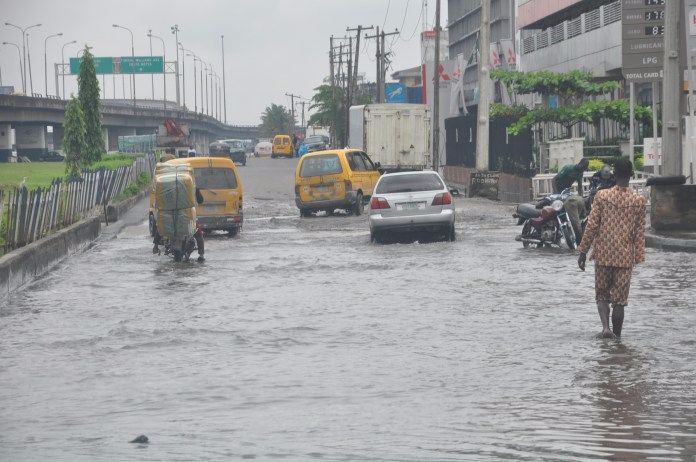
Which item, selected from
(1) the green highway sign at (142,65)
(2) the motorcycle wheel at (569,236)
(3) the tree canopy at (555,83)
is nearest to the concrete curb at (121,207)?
(3) the tree canopy at (555,83)

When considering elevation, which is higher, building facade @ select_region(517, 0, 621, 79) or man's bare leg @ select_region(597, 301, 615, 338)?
building facade @ select_region(517, 0, 621, 79)

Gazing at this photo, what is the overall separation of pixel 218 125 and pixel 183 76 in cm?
1934

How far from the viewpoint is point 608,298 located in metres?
12.8

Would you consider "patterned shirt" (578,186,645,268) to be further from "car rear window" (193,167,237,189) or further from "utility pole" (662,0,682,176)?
"car rear window" (193,167,237,189)

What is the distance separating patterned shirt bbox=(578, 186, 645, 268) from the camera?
41.6 ft

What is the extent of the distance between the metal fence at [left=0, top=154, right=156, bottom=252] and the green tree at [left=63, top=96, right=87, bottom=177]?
36.7 feet

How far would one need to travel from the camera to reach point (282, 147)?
380 feet

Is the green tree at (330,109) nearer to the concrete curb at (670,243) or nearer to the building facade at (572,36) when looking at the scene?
the building facade at (572,36)

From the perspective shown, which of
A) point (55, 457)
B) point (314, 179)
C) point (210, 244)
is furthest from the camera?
point (314, 179)

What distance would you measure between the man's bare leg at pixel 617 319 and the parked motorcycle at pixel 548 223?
10.7m

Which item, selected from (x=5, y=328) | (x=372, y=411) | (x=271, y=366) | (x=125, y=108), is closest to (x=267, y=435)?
(x=372, y=411)

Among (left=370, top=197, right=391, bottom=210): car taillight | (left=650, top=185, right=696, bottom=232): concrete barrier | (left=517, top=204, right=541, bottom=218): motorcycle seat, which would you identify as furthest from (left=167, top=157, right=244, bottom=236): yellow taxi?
(left=650, top=185, right=696, bottom=232): concrete barrier

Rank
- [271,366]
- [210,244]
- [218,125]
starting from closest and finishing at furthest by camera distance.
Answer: [271,366]
[210,244]
[218,125]

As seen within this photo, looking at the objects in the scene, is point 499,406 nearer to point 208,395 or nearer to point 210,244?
point 208,395
